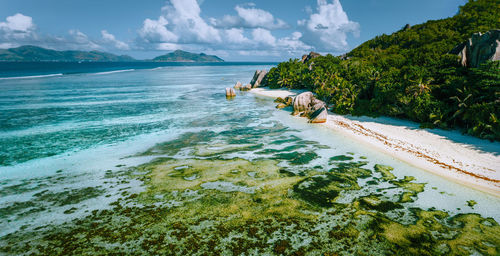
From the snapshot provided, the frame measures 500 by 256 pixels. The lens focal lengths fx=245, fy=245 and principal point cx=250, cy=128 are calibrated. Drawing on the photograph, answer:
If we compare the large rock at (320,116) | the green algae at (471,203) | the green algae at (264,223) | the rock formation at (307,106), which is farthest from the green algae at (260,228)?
the rock formation at (307,106)

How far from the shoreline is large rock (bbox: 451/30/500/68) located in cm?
797

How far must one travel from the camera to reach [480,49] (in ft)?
81.1

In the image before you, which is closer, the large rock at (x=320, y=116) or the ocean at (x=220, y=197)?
the ocean at (x=220, y=197)

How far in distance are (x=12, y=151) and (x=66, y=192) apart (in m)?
12.5

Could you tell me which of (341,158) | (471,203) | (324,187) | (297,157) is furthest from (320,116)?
(471,203)

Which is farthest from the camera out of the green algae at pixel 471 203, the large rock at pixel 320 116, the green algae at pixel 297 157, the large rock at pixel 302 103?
the large rock at pixel 302 103

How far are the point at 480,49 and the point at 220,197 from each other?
97.2 ft

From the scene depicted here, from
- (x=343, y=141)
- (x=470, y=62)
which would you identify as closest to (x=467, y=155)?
(x=343, y=141)

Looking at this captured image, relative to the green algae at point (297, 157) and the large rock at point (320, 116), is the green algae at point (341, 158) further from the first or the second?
the large rock at point (320, 116)

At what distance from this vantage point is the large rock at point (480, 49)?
23.2 metres

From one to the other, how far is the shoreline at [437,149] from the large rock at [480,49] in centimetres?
797

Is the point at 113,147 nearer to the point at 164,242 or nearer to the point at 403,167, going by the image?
the point at 164,242

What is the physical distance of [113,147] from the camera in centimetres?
2278

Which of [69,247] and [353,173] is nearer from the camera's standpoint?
[69,247]
